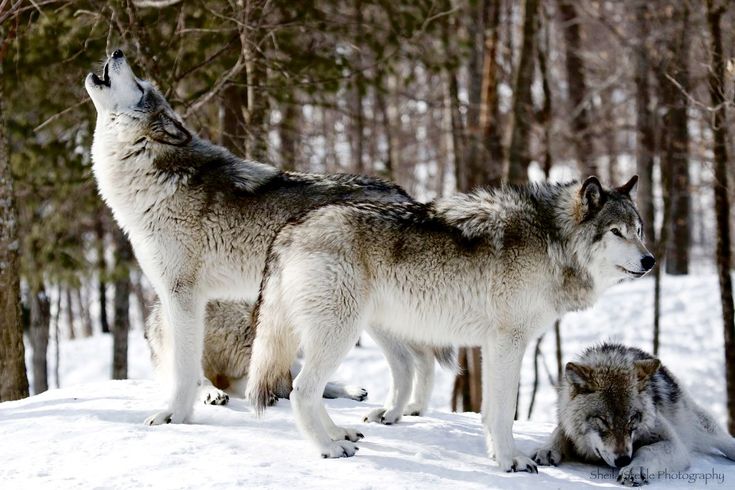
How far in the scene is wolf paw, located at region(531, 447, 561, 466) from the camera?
5551mm

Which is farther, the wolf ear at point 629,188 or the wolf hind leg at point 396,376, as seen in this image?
the wolf hind leg at point 396,376

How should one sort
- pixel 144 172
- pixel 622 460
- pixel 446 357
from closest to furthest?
1. pixel 622 460
2. pixel 144 172
3. pixel 446 357

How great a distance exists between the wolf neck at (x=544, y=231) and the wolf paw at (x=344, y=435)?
1.64m

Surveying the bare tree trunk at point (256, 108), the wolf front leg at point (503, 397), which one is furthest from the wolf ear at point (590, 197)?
the bare tree trunk at point (256, 108)

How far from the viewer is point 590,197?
18.6 ft

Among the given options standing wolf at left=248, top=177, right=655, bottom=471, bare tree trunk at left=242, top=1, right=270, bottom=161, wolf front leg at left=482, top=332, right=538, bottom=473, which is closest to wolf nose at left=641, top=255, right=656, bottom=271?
standing wolf at left=248, top=177, right=655, bottom=471

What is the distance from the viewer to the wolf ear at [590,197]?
18.4ft

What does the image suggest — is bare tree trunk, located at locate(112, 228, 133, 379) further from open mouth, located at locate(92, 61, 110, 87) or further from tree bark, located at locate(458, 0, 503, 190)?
open mouth, located at locate(92, 61, 110, 87)

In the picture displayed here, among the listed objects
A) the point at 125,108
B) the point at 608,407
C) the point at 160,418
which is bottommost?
the point at 160,418

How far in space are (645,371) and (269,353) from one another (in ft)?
8.79

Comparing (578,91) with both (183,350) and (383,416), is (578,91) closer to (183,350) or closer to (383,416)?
(383,416)

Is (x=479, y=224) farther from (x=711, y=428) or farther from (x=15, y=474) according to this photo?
(x=15, y=474)

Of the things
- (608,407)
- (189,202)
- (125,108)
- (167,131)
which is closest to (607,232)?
(608,407)

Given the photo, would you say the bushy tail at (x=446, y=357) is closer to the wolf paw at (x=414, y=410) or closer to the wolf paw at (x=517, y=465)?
the wolf paw at (x=414, y=410)
